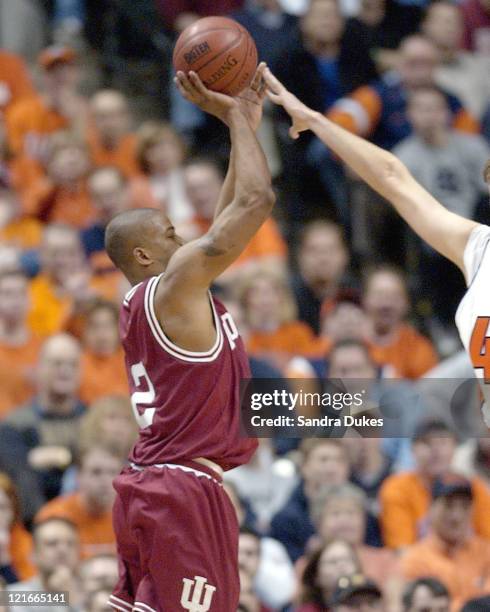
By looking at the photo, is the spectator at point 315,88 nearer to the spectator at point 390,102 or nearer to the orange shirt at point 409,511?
the spectator at point 390,102

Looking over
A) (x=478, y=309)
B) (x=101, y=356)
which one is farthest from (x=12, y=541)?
(x=478, y=309)

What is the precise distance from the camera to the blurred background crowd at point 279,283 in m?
8.52

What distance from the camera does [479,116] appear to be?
12234 mm

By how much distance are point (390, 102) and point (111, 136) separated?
2.03 m

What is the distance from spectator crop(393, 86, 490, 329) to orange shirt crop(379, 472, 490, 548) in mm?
2395

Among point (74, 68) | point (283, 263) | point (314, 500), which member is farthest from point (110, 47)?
point (314, 500)

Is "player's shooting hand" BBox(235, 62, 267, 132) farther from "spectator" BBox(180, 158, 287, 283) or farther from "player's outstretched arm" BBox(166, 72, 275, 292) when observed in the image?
"spectator" BBox(180, 158, 287, 283)

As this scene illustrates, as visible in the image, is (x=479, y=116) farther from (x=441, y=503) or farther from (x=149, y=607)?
(x=149, y=607)

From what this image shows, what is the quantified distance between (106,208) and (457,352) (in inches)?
99.8

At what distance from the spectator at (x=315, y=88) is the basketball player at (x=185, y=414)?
216 inches

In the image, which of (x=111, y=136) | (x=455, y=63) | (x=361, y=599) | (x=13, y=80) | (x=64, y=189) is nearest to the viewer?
(x=361, y=599)

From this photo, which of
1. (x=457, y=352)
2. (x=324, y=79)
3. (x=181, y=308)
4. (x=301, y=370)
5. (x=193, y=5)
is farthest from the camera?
(x=193, y=5)

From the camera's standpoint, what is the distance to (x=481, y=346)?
5812 mm

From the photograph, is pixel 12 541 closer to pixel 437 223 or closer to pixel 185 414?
pixel 185 414
